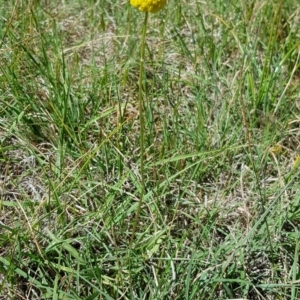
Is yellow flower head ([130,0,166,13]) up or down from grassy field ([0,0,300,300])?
up

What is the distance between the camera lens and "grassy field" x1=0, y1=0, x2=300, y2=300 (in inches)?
52.9

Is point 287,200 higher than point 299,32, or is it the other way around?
point 299,32

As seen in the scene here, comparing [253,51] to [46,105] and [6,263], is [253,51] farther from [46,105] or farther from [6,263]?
[6,263]

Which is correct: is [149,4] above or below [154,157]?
above

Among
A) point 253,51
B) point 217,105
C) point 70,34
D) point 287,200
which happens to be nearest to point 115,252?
point 287,200

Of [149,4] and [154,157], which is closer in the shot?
[149,4]

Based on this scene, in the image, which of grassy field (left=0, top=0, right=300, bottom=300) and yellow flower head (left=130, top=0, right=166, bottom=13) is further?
grassy field (left=0, top=0, right=300, bottom=300)

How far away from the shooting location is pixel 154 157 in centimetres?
158

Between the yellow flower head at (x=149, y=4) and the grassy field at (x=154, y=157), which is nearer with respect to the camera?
the yellow flower head at (x=149, y=4)

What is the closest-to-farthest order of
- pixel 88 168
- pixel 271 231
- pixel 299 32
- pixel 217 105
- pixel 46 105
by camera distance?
pixel 271 231, pixel 88 168, pixel 46 105, pixel 217 105, pixel 299 32

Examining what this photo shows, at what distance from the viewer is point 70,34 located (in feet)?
7.07

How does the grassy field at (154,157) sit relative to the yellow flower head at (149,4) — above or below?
below

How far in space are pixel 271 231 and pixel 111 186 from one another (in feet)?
1.39

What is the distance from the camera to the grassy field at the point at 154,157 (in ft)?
4.41
